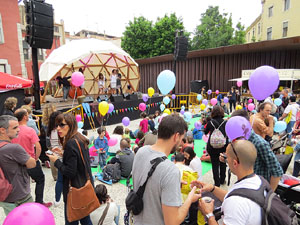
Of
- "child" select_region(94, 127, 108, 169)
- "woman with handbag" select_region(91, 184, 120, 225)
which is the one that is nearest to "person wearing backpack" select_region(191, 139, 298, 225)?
"woman with handbag" select_region(91, 184, 120, 225)

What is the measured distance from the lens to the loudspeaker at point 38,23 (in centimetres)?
555

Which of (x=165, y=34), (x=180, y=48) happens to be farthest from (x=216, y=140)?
(x=165, y=34)

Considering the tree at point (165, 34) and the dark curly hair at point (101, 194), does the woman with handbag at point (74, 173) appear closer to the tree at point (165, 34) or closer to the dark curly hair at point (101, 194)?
the dark curly hair at point (101, 194)

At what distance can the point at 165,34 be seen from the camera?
87.5 feet

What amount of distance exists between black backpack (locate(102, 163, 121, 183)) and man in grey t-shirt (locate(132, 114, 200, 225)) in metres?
3.05

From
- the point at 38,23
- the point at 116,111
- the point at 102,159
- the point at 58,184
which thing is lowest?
the point at 102,159

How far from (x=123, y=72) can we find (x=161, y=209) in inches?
603

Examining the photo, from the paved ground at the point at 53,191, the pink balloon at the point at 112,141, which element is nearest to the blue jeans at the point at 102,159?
the pink balloon at the point at 112,141

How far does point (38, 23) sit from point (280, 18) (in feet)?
82.7

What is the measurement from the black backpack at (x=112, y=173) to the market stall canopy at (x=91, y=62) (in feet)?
23.1

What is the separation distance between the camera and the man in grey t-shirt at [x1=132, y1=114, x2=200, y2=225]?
133 cm

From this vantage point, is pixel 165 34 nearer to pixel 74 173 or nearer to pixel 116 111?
pixel 116 111

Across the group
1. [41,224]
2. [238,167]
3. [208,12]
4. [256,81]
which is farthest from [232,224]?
[208,12]

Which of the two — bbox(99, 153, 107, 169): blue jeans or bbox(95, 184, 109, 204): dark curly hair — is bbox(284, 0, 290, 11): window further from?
bbox(95, 184, 109, 204): dark curly hair
